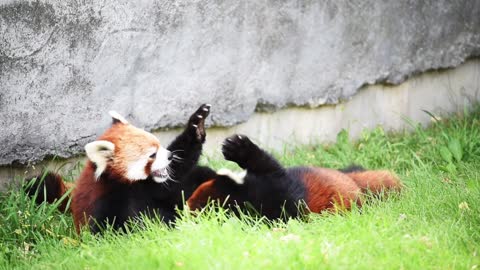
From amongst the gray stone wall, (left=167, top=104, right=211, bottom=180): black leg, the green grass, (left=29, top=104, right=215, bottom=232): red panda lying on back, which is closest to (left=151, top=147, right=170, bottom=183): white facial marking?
(left=29, top=104, right=215, bottom=232): red panda lying on back

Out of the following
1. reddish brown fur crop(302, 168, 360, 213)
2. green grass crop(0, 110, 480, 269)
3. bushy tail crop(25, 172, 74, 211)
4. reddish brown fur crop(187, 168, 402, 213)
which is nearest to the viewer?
green grass crop(0, 110, 480, 269)

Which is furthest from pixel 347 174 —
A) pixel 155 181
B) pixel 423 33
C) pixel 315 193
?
pixel 423 33

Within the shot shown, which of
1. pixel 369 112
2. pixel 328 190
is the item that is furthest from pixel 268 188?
pixel 369 112

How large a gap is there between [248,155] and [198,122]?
34cm

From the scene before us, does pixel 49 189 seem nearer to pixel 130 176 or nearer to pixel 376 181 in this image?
pixel 130 176

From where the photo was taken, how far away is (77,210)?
13.4 ft

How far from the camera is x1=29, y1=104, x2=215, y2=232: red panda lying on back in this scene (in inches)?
155

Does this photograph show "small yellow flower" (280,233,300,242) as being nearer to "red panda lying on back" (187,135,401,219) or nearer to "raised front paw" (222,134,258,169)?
"red panda lying on back" (187,135,401,219)

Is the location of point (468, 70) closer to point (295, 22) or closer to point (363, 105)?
point (363, 105)

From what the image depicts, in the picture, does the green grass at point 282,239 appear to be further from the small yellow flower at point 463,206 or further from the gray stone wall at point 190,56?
the gray stone wall at point 190,56

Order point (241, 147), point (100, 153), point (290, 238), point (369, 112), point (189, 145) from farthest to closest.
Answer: point (369, 112)
point (189, 145)
point (241, 147)
point (100, 153)
point (290, 238)

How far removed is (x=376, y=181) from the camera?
14.9ft

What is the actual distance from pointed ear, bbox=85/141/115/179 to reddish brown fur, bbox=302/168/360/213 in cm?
112

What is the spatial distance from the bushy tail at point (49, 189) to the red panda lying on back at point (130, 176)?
0.26 metres
